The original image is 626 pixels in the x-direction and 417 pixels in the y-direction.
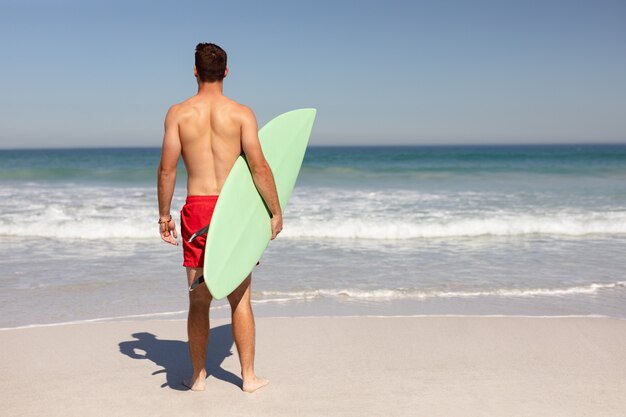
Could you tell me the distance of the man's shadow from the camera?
10.7 ft

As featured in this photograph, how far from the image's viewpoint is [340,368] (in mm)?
3332

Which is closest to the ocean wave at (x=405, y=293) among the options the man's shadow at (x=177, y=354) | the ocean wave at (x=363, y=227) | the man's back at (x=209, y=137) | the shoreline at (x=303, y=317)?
the shoreline at (x=303, y=317)

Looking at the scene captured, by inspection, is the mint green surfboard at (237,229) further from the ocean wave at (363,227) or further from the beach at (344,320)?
the ocean wave at (363,227)

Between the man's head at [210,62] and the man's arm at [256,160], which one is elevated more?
the man's head at [210,62]

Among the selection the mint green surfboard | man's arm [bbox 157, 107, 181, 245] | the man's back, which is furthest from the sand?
the man's back

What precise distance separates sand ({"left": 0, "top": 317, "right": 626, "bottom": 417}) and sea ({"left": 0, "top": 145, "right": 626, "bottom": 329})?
1.59 ft

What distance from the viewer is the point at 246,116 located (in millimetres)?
2760

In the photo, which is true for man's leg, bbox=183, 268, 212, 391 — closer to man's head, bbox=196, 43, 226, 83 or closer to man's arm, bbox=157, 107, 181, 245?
man's arm, bbox=157, 107, 181, 245

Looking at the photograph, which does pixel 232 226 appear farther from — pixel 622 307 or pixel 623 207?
pixel 623 207

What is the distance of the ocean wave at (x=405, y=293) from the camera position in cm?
503

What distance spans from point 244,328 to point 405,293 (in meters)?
2.42

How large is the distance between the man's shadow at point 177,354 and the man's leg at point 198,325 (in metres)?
0.10

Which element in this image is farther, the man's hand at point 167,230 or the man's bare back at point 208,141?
the man's hand at point 167,230

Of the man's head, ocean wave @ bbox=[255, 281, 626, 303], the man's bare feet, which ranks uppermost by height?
the man's head
